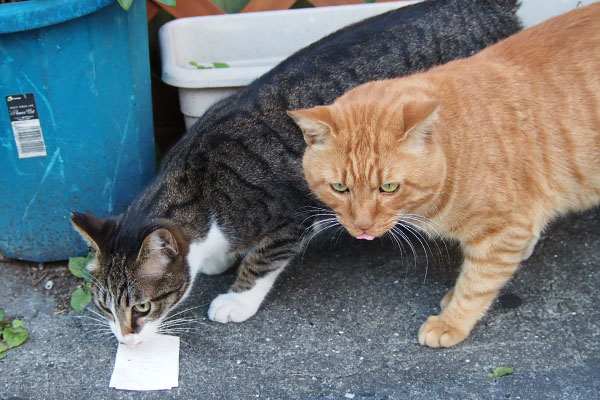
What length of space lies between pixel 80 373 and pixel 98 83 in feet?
4.06

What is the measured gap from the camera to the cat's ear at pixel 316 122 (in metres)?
2.38

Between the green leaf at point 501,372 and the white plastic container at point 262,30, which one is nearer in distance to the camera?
the green leaf at point 501,372

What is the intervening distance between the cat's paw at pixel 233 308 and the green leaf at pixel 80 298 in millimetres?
577

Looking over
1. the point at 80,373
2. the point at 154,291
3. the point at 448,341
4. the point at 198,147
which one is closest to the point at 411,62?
the point at 198,147

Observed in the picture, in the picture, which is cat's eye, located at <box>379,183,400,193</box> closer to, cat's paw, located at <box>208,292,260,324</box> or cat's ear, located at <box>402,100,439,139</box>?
cat's ear, located at <box>402,100,439,139</box>

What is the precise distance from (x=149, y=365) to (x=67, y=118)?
1121 mm

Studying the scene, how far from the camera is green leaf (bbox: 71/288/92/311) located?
313 cm

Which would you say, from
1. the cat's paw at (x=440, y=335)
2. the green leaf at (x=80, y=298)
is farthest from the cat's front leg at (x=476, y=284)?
the green leaf at (x=80, y=298)

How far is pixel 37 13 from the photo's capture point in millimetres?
2684

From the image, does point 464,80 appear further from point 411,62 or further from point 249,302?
point 249,302

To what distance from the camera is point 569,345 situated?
111 inches

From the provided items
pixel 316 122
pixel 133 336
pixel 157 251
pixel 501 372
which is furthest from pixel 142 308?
pixel 501 372

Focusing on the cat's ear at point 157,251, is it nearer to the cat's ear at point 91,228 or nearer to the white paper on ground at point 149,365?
the cat's ear at point 91,228

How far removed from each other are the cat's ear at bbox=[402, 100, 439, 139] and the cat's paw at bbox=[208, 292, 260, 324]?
1.16m
